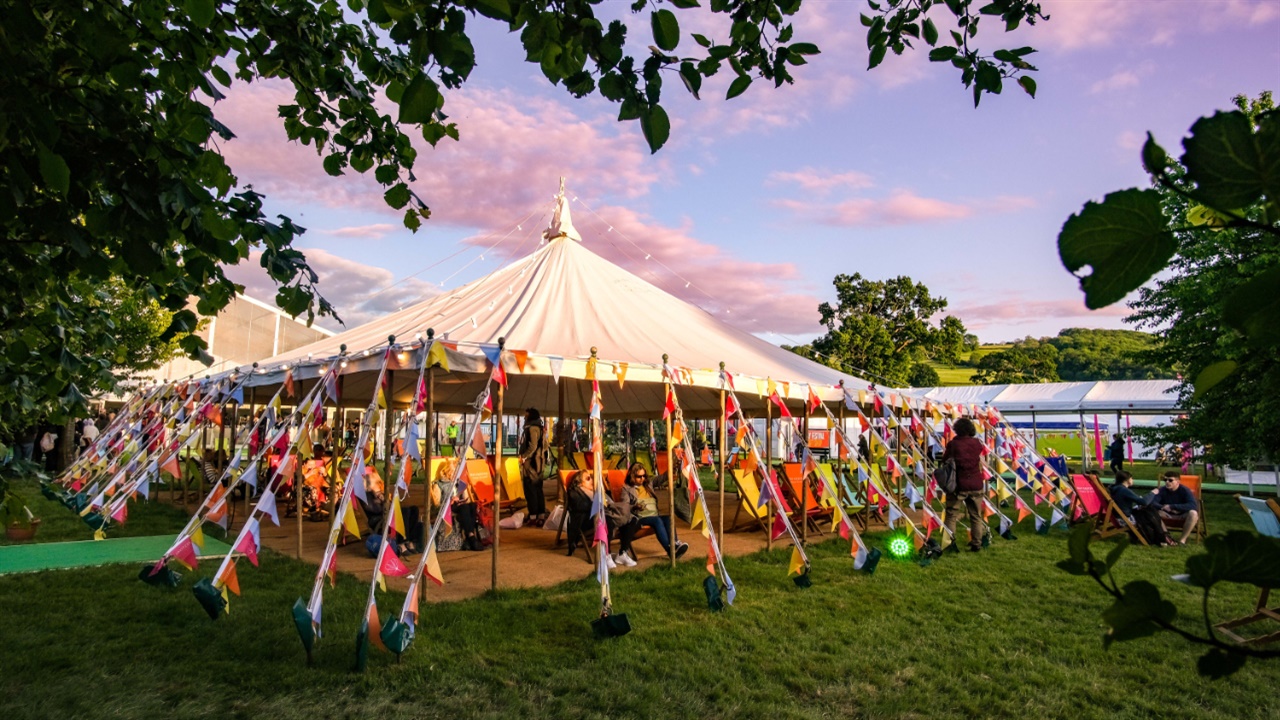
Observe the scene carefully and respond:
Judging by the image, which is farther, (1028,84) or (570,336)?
(570,336)

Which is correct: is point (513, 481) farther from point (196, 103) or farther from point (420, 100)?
point (420, 100)

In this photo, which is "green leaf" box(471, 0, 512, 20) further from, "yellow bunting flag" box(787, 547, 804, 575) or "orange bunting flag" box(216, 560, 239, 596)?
"yellow bunting flag" box(787, 547, 804, 575)

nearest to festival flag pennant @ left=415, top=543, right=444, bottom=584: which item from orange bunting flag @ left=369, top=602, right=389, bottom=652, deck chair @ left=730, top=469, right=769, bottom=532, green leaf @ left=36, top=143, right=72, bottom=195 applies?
orange bunting flag @ left=369, top=602, right=389, bottom=652

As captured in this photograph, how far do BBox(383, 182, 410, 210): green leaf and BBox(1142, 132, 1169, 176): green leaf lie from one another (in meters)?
3.04

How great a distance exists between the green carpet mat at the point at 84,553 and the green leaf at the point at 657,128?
7.53 m

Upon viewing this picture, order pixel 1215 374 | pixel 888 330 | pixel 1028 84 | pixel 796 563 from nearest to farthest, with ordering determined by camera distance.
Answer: pixel 1215 374, pixel 1028 84, pixel 796 563, pixel 888 330

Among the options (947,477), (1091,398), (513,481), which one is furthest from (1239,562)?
(1091,398)

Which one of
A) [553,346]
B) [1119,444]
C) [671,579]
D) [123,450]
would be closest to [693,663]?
[671,579]

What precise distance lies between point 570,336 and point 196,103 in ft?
16.9

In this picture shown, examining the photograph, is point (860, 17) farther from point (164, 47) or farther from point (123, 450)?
point (123, 450)

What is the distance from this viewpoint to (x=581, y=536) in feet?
23.1

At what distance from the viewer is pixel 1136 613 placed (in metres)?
0.58

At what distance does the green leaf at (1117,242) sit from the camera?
1.73ft

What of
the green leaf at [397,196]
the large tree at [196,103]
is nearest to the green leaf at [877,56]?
the large tree at [196,103]
